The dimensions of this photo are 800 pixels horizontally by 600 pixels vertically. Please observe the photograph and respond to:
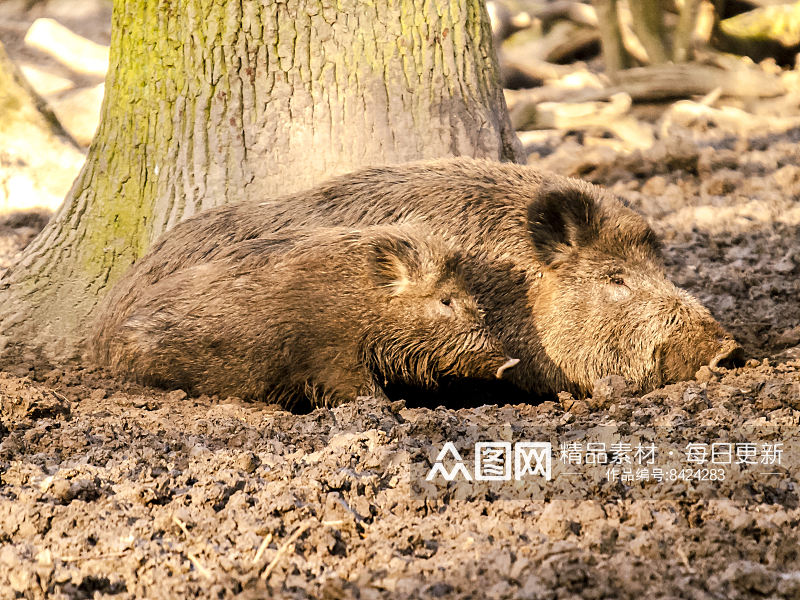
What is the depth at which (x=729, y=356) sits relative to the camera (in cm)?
496

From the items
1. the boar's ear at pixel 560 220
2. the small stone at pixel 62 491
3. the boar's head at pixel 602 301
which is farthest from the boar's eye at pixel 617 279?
the small stone at pixel 62 491

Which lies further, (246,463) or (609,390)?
(609,390)

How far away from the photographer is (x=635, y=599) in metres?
2.65

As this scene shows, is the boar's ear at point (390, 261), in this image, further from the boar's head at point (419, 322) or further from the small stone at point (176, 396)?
the small stone at point (176, 396)

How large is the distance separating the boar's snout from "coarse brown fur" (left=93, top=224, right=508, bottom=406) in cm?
106

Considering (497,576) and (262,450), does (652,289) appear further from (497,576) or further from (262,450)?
(497,576)

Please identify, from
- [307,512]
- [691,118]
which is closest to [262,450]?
[307,512]

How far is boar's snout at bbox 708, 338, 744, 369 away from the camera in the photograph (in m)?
4.92

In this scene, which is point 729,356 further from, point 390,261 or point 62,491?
point 62,491

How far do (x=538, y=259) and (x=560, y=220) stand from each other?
23 cm

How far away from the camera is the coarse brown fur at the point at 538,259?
202 inches

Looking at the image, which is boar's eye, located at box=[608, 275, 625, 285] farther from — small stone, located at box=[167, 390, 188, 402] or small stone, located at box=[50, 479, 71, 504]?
small stone, located at box=[50, 479, 71, 504]

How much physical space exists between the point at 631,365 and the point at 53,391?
A: 9.55 ft

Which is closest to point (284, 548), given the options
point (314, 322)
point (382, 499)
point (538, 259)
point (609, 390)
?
point (382, 499)
